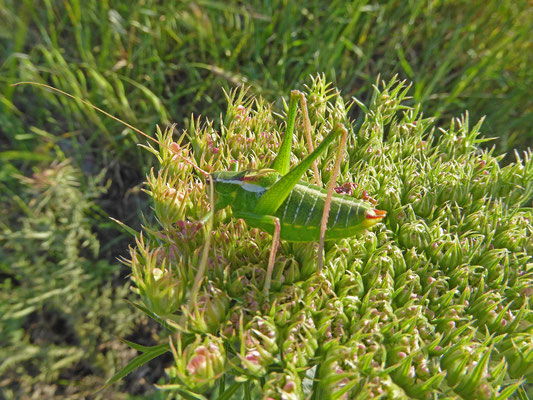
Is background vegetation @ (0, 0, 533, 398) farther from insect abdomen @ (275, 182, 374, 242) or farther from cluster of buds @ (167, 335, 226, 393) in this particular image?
cluster of buds @ (167, 335, 226, 393)

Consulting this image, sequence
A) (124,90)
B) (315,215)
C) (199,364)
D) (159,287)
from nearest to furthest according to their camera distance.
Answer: (199,364) → (159,287) → (315,215) → (124,90)

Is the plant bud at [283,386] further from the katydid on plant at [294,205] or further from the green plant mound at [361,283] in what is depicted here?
the katydid on plant at [294,205]

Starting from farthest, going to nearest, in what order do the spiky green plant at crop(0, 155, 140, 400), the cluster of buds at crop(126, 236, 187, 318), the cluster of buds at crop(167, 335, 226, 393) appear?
the spiky green plant at crop(0, 155, 140, 400) < the cluster of buds at crop(126, 236, 187, 318) < the cluster of buds at crop(167, 335, 226, 393)

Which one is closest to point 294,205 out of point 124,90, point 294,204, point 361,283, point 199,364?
point 294,204

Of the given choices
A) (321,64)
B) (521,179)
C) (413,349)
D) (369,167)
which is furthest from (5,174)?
(521,179)

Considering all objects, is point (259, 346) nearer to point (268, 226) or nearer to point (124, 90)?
point (268, 226)

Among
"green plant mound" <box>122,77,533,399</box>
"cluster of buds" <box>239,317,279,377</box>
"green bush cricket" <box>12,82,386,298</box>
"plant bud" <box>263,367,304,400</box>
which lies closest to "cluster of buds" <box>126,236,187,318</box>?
"green plant mound" <box>122,77,533,399</box>

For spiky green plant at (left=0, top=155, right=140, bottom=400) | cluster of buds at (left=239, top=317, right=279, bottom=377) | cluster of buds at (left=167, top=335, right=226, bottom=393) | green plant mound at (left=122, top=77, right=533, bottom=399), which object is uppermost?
green plant mound at (left=122, top=77, right=533, bottom=399)
